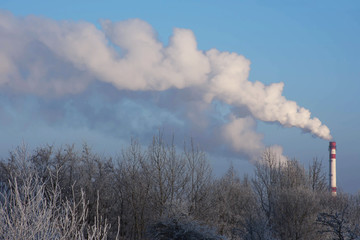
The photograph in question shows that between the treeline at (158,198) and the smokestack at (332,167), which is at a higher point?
the smokestack at (332,167)

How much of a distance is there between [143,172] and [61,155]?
834 cm

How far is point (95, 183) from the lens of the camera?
3581 cm

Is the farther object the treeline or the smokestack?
the smokestack

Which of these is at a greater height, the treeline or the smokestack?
the smokestack

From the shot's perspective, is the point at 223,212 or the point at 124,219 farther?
the point at 223,212

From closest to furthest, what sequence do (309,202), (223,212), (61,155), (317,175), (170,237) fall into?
(170,237) < (309,202) < (61,155) < (223,212) < (317,175)

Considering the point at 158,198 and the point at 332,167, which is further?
the point at 332,167

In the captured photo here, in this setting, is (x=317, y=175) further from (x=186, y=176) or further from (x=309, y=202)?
(x=186, y=176)

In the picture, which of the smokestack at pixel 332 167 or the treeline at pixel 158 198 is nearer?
the treeline at pixel 158 198

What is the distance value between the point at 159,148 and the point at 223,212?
1116 cm

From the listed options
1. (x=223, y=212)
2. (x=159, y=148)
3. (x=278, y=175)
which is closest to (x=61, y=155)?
(x=159, y=148)

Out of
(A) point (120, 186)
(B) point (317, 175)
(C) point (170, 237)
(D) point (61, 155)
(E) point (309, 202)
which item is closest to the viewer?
(C) point (170, 237)

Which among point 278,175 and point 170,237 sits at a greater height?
point 278,175

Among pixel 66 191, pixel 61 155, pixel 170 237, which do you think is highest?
pixel 61 155
